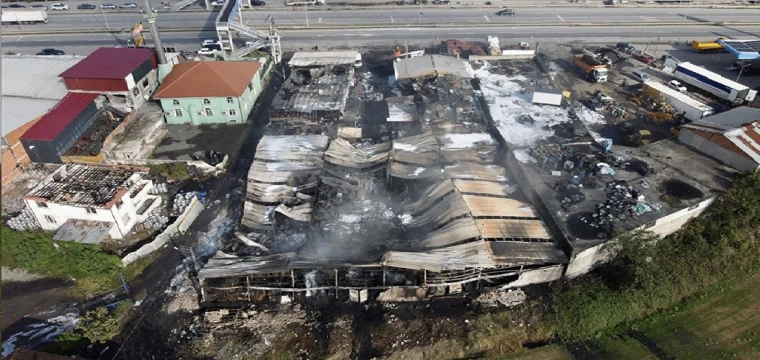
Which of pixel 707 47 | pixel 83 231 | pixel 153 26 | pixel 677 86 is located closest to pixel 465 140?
pixel 677 86

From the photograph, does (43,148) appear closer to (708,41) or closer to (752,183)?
(752,183)

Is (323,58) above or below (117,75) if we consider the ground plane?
below

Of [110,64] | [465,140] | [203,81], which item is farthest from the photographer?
[110,64]

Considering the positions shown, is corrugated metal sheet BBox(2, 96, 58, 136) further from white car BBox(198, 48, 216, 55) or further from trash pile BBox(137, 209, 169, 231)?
white car BBox(198, 48, 216, 55)

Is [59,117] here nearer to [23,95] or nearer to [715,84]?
[23,95]

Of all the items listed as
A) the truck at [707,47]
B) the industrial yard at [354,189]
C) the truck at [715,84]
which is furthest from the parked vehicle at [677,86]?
the truck at [707,47]

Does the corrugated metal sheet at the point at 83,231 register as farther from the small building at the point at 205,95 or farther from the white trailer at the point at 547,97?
the white trailer at the point at 547,97
